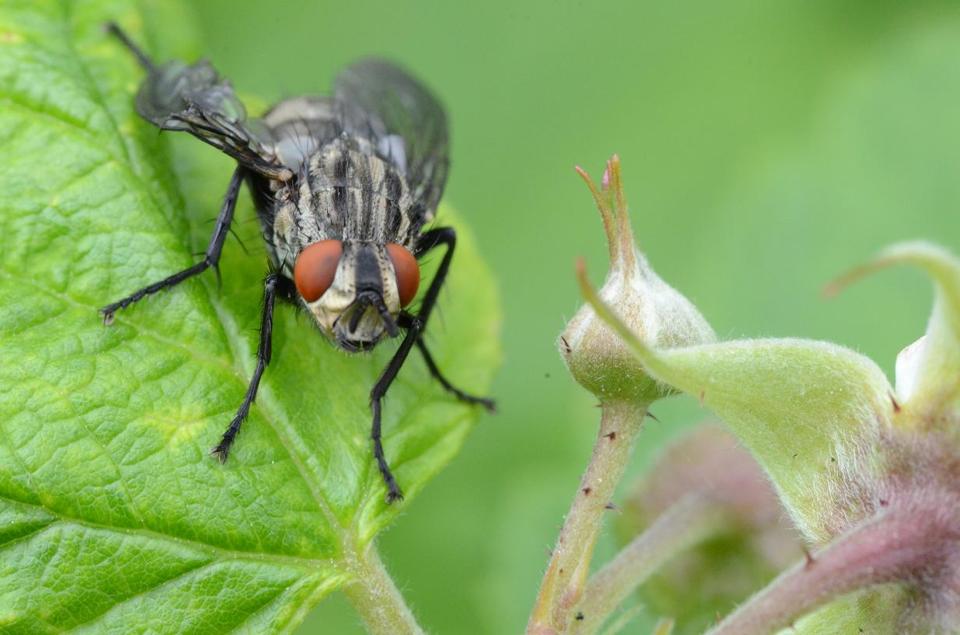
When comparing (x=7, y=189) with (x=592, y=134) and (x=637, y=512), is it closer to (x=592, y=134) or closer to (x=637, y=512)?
(x=637, y=512)

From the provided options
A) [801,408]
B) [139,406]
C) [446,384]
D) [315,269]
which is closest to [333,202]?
[315,269]

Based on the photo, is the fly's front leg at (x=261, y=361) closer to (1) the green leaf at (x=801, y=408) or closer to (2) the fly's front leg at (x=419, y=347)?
(2) the fly's front leg at (x=419, y=347)

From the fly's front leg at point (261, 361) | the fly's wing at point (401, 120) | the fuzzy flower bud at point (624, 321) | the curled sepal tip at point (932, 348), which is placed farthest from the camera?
the fly's wing at point (401, 120)

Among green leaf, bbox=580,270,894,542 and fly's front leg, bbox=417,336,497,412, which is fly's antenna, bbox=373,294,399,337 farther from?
green leaf, bbox=580,270,894,542

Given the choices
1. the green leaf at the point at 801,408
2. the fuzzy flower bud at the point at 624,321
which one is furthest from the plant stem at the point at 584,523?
the green leaf at the point at 801,408

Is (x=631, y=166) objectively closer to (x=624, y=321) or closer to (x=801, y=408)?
(x=624, y=321)

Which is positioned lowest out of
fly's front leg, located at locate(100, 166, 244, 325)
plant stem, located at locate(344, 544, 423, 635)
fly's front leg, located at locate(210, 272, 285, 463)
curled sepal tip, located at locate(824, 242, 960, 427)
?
plant stem, located at locate(344, 544, 423, 635)

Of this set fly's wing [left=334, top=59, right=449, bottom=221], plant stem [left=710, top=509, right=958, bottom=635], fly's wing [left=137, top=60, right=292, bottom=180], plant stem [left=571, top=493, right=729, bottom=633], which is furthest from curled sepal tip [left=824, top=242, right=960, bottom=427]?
fly's wing [left=137, top=60, right=292, bottom=180]
